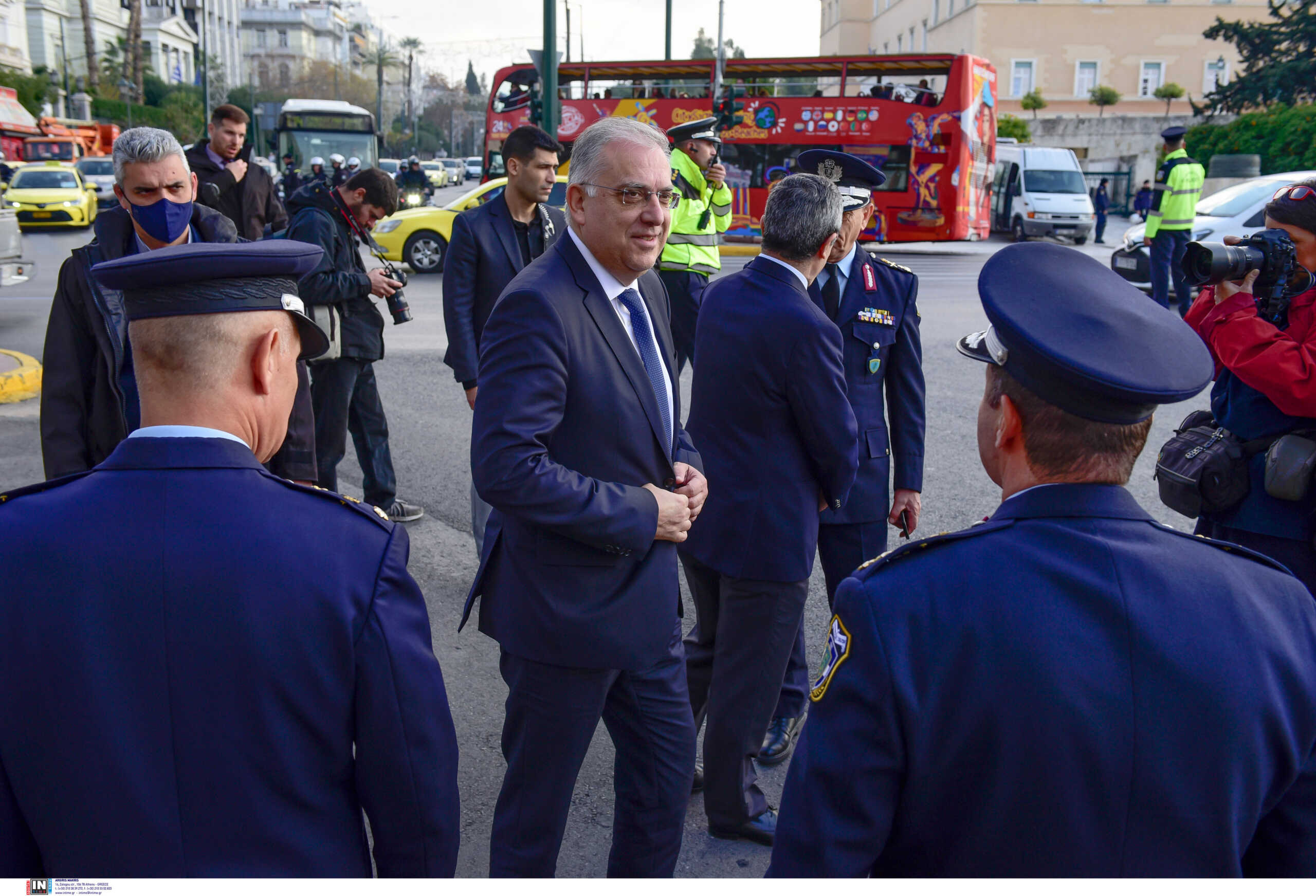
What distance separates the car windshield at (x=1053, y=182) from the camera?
1043 inches

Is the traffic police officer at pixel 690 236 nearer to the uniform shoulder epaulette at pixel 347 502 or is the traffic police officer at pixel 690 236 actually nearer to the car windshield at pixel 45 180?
the uniform shoulder epaulette at pixel 347 502

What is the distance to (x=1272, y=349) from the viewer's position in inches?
111

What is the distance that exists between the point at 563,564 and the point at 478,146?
111600mm

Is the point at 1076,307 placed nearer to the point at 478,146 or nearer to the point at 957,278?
the point at 957,278

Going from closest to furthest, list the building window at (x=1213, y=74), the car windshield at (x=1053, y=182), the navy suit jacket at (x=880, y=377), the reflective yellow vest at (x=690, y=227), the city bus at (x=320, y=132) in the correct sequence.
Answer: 1. the navy suit jacket at (x=880, y=377)
2. the reflective yellow vest at (x=690, y=227)
3. the car windshield at (x=1053, y=182)
4. the city bus at (x=320, y=132)
5. the building window at (x=1213, y=74)

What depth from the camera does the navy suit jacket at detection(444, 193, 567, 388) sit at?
15.2ft

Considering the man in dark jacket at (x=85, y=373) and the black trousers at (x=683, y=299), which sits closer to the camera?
the man in dark jacket at (x=85, y=373)

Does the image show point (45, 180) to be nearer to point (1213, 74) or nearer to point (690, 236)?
point (690, 236)

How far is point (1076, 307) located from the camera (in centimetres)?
143

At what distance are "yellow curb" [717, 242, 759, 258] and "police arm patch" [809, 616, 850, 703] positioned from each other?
812 inches

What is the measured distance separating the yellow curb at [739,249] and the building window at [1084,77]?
42.1m

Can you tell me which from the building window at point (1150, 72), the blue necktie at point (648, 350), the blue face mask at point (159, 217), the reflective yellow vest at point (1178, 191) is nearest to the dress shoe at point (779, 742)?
the blue necktie at point (648, 350)

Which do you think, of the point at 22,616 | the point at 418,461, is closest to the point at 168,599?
the point at 22,616

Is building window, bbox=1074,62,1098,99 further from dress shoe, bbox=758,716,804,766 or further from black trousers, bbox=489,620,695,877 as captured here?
black trousers, bbox=489,620,695,877
